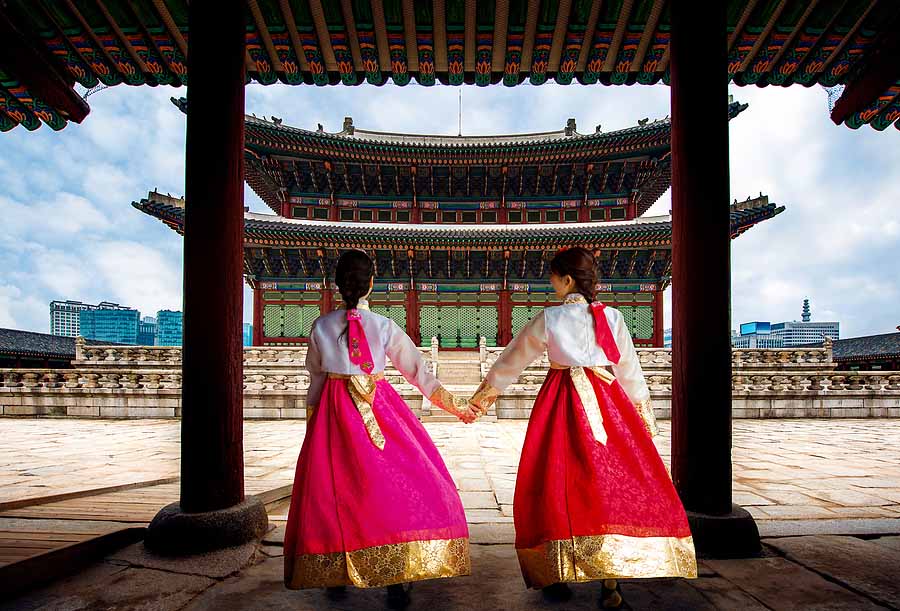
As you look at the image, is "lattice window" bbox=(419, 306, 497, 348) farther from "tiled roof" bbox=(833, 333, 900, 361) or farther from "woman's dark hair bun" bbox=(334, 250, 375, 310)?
"woman's dark hair bun" bbox=(334, 250, 375, 310)

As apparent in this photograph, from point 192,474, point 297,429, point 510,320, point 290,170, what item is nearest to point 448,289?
point 510,320

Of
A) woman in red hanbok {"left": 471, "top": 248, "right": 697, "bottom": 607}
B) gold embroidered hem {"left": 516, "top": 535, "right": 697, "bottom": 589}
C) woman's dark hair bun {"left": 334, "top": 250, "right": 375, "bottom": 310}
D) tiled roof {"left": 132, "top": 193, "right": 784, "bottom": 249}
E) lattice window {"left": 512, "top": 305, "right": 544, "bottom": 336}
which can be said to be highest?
tiled roof {"left": 132, "top": 193, "right": 784, "bottom": 249}

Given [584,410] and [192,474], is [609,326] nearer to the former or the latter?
[584,410]

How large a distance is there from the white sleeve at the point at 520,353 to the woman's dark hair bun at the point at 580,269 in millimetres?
208

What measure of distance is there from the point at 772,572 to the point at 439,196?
16442 mm

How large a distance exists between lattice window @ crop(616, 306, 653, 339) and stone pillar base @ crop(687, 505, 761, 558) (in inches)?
592

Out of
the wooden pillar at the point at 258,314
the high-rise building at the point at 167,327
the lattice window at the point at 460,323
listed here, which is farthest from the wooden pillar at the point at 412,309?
the high-rise building at the point at 167,327

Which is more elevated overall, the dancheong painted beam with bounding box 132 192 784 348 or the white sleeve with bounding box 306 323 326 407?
the dancheong painted beam with bounding box 132 192 784 348

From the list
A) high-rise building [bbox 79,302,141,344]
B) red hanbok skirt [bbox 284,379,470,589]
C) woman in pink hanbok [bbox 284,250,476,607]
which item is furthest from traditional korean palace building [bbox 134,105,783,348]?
high-rise building [bbox 79,302,141,344]

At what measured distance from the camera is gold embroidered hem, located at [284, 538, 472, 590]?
1963mm

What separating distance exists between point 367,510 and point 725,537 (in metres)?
1.86

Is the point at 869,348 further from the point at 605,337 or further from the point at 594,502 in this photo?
the point at 594,502

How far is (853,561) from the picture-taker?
2533 millimetres

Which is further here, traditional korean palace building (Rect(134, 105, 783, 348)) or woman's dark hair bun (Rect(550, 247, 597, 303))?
traditional korean palace building (Rect(134, 105, 783, 348))
